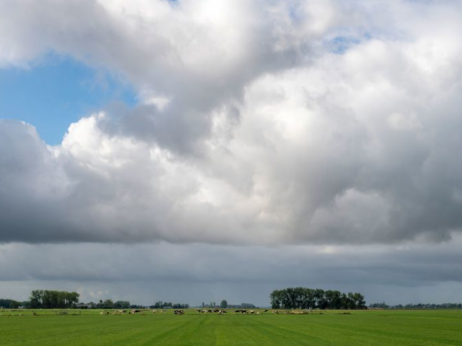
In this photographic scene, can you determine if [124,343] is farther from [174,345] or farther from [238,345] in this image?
[238,345]

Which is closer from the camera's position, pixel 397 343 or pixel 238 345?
pixel 238 345

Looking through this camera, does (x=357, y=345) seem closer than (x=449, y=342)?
Yes

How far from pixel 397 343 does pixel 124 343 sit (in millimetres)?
25357

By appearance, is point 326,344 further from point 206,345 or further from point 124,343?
point 124,343

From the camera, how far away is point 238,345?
4416 cm

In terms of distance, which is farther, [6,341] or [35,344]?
[6,341]

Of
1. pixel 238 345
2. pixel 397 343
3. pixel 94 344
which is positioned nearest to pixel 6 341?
pixel 94 344

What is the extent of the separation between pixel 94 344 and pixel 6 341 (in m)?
9.40

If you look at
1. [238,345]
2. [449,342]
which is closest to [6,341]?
[238,345]

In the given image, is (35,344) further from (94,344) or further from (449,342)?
(449,342)

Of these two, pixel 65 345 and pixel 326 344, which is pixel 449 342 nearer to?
pixel 326 344

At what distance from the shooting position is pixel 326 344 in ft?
149

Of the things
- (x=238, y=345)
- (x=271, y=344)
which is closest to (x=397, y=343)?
(x=271, y=344)

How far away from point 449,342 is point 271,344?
→ 1748cm
